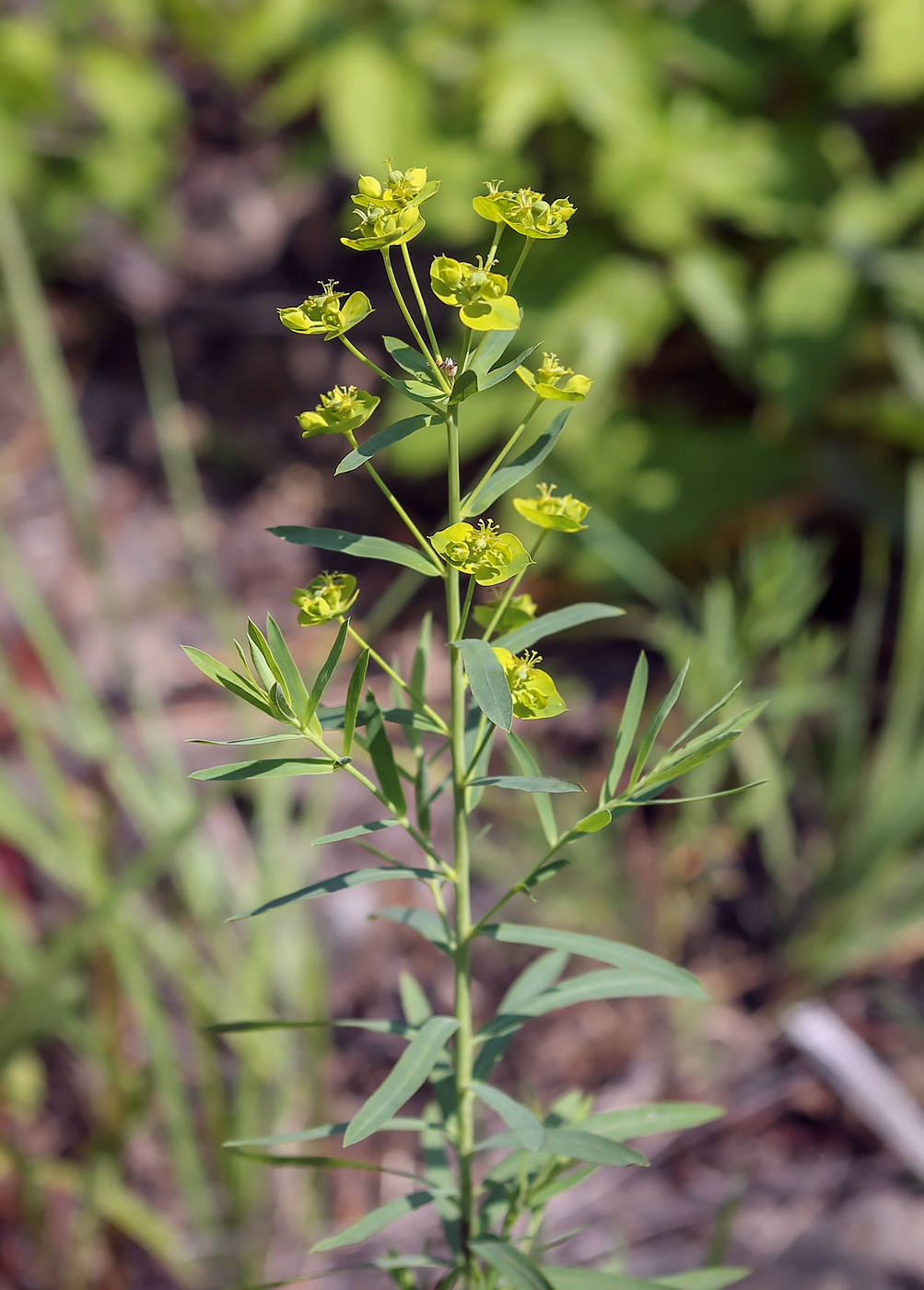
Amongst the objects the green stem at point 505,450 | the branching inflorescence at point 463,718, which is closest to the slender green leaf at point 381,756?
the branching inflorescence at point 463,718

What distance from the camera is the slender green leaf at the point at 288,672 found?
38 centimetres

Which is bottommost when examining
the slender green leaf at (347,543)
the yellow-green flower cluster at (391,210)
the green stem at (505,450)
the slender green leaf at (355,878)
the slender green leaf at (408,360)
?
the slender green leaf at (355,878)

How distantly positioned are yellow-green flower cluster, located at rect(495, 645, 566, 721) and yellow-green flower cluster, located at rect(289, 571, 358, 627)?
0.06 meters

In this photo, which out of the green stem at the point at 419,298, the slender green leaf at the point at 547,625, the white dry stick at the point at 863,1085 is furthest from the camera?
the white dry stick at the point at 863,1085

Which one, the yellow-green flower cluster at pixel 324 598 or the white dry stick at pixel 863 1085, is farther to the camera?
the white dry stick at pixel 863 1085

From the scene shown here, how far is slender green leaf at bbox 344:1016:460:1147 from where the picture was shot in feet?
1.22

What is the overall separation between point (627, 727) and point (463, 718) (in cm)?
8

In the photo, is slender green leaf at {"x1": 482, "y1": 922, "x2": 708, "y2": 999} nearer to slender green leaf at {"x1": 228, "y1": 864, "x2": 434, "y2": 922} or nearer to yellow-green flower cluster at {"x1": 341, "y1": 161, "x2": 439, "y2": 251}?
slender green leaf at {"x1": 228, "y1": 864, "x2": 434, "y2": 922}

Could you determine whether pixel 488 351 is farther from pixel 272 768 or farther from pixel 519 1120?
pixel 519 1120

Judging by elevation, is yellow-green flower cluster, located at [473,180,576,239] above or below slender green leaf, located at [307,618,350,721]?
above

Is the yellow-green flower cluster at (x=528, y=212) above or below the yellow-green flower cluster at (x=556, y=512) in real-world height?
above

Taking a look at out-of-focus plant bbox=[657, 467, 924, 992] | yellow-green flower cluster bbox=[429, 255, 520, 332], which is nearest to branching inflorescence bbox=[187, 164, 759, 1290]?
yellow-green flower cluster bbox=[429, 255, 520, 332]

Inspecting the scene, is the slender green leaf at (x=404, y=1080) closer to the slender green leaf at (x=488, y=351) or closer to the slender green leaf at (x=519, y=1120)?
the slender green leaf at (x=519, y=1120)

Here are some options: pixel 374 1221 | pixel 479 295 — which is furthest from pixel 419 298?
pixel 374 1221
